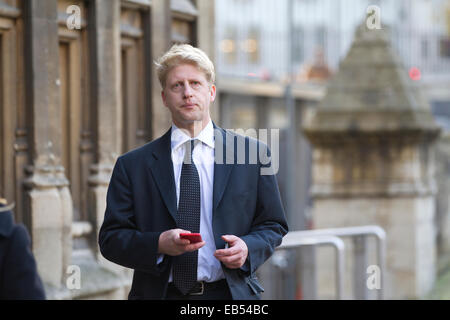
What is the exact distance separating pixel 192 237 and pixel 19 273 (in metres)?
0.71

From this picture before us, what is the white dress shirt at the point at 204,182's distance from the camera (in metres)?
4.05

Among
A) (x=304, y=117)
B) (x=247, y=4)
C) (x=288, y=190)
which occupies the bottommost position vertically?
(x=288, y=190)

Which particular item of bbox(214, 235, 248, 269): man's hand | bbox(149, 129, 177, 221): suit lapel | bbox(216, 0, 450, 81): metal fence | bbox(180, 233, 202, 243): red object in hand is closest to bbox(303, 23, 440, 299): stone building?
bbox(216, 0, 450, 81): metal fence

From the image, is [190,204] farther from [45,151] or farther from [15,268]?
[45,151]

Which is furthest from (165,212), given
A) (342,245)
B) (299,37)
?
(299,37)

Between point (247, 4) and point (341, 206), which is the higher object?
point (247, 4)

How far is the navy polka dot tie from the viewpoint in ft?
13.2

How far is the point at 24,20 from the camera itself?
7562mm

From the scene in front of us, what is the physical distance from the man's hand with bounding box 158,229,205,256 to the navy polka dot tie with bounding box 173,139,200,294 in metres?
0.11

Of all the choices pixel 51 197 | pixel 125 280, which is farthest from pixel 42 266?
pixel 125 280

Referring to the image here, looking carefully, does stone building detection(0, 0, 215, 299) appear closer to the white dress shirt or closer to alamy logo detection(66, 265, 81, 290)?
alamy logo detection(66, 265, 81, 290)

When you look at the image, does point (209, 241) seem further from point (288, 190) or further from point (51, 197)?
point (288, 190)

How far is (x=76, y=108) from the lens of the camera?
841 centimetres

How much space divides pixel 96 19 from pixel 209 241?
4.72 m
